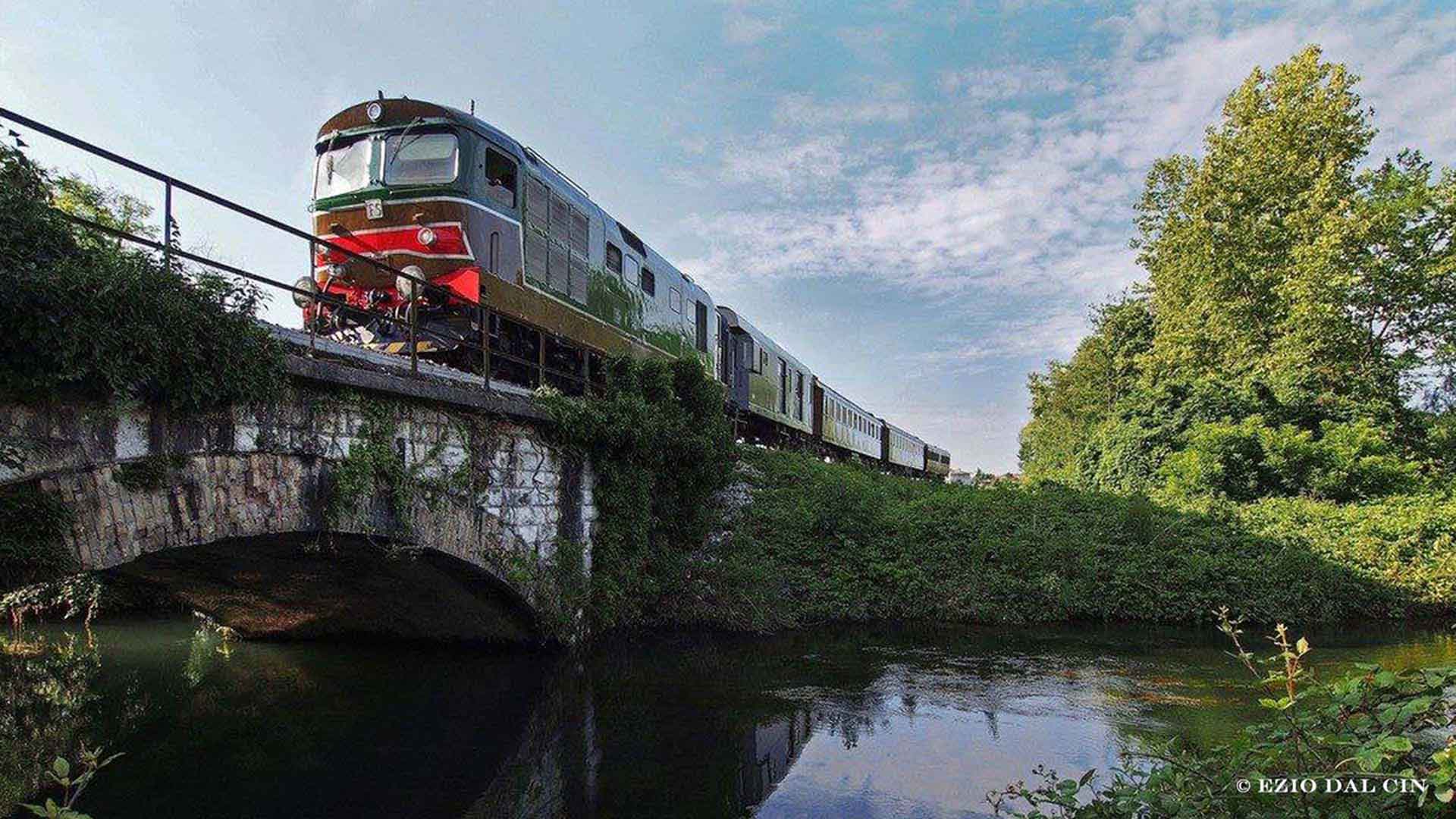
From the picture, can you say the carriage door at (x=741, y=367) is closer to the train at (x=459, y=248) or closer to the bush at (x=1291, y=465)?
the train at (x=459, y=248)

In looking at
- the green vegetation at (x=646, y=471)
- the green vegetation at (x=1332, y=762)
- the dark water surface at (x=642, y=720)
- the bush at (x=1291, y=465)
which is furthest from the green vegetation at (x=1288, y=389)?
the green vegetation at (x=1332, y=762)

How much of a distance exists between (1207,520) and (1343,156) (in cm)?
1080

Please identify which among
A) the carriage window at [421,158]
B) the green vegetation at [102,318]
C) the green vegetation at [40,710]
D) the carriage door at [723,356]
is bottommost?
the green vegetation at [40,710]

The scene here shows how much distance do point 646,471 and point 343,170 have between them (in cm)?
550

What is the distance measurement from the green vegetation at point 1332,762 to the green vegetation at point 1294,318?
15334mm

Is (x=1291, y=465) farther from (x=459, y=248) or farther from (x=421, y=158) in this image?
(x=421, y=158)

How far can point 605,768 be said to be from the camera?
674 centimetres

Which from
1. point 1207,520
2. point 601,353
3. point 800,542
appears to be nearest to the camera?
point 601,353

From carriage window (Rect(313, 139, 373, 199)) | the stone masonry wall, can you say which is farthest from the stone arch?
carriage window (Rect(313, 139, 373, 199))

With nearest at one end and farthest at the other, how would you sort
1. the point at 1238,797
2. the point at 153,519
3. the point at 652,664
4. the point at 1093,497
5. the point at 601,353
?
the point at 1238,797
the point at 153,519
the point at 652,664
the point at 601,353
the point at 1093,497

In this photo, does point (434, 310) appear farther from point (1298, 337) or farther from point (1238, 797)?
point (1298, 337)

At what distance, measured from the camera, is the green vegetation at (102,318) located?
4.14m

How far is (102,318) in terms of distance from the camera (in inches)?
173

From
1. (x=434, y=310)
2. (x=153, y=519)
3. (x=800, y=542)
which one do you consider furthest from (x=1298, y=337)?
(x=153, y=519)
